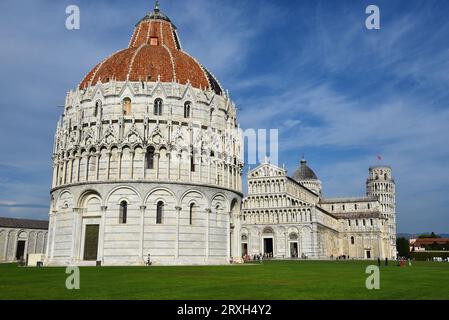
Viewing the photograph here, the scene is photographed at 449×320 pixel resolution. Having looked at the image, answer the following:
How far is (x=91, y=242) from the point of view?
47094mm

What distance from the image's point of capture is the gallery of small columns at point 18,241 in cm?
8781

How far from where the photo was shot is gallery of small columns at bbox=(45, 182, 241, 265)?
45.9 m

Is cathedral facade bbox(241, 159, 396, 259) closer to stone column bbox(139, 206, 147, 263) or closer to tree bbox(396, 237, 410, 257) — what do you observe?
tree bbox(396, 237, 410, 257)

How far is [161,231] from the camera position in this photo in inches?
1831

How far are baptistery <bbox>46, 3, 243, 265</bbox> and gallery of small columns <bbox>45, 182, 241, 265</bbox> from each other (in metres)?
0.10

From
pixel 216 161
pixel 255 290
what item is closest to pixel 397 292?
pixel 255 290

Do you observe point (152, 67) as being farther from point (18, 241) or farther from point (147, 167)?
point (18, 241)

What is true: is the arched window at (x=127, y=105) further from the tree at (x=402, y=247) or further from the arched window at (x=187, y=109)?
the tree at (x=402, y=247)

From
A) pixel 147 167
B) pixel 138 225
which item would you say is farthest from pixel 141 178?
pixel 138 225

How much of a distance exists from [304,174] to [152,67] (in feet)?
328

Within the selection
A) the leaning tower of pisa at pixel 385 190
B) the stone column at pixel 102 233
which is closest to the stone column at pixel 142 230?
the stone column at pixel 102 233

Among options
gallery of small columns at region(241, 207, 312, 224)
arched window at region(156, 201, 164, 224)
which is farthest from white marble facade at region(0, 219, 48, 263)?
arched window at region(156, 201, 164, 224)

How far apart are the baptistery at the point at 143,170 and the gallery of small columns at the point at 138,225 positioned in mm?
102
